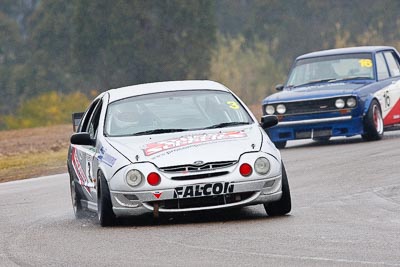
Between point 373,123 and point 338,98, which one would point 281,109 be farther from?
point 373,123

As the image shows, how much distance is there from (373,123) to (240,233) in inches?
427

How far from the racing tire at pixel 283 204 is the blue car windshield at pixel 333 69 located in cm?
1031

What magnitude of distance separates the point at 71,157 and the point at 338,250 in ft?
17.9

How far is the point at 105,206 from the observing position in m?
Result: 11.3

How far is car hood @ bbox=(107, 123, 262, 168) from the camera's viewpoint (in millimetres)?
11000

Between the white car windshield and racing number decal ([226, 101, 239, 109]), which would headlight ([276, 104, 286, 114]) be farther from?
racing number decal ([226, 101, 239, 109])

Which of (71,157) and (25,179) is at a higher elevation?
(71,157)

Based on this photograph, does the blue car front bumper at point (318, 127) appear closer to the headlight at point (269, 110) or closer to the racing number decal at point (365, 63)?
the headlight at point (269, 110)

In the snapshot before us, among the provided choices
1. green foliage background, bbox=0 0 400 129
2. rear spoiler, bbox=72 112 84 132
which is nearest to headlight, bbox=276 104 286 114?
rear spoiler, bbox=72 112 84 132

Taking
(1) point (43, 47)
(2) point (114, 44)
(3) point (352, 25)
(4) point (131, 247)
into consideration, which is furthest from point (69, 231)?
(3) point (352, 25)

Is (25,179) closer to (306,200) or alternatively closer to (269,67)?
(306,200)

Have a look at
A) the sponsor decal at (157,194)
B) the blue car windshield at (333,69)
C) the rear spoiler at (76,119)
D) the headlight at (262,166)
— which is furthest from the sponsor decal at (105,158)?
the blue car windshield at (333,69)

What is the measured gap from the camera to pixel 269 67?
52.2 meters

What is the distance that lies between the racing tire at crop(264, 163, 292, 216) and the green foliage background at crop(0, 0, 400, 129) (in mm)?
33971
